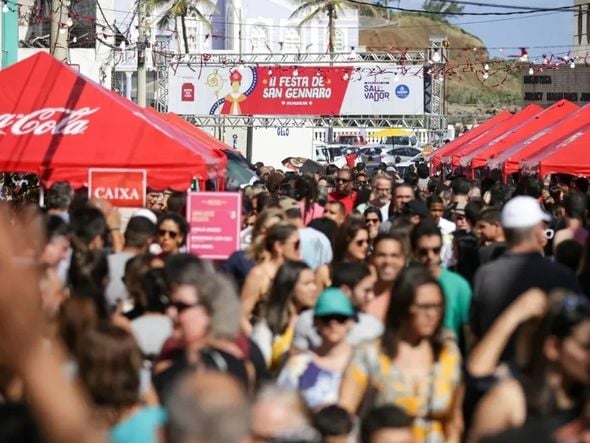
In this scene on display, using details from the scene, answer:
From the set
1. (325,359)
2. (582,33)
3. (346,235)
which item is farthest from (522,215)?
(582,33)

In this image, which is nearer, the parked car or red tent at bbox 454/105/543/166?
red tent at bbox 454/105/543/166

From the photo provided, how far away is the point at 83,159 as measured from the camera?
13.6 m

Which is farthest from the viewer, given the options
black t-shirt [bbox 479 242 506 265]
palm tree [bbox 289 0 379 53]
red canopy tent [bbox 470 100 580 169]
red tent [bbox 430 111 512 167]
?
palm tree [bbox 289 0 379 53]

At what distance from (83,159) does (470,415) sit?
26.2 ft

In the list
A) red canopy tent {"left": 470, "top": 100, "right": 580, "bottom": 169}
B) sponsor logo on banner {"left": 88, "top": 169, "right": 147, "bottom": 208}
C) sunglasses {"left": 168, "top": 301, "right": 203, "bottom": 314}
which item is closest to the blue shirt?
sunglasses {"left": 168, "top": 301, "right": 203, "bottom": 314}

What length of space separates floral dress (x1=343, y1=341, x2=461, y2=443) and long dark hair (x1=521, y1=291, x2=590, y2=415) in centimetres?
58

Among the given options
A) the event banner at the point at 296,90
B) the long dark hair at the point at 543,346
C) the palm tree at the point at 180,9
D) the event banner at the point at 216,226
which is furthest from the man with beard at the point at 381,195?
the palm tree at the point at 180,9

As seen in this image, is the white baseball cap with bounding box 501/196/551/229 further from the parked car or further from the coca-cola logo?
the parked car

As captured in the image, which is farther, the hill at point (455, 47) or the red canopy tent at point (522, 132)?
the hill at point (455, 47)

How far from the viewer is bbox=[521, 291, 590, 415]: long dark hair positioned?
5098mm

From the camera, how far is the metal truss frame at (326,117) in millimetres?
43969

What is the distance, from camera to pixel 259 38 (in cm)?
7650

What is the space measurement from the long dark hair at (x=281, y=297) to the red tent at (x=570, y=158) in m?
10.0

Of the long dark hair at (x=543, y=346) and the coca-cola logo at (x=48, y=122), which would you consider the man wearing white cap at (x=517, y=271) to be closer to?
the long dark hair at (x=543, y=346)
